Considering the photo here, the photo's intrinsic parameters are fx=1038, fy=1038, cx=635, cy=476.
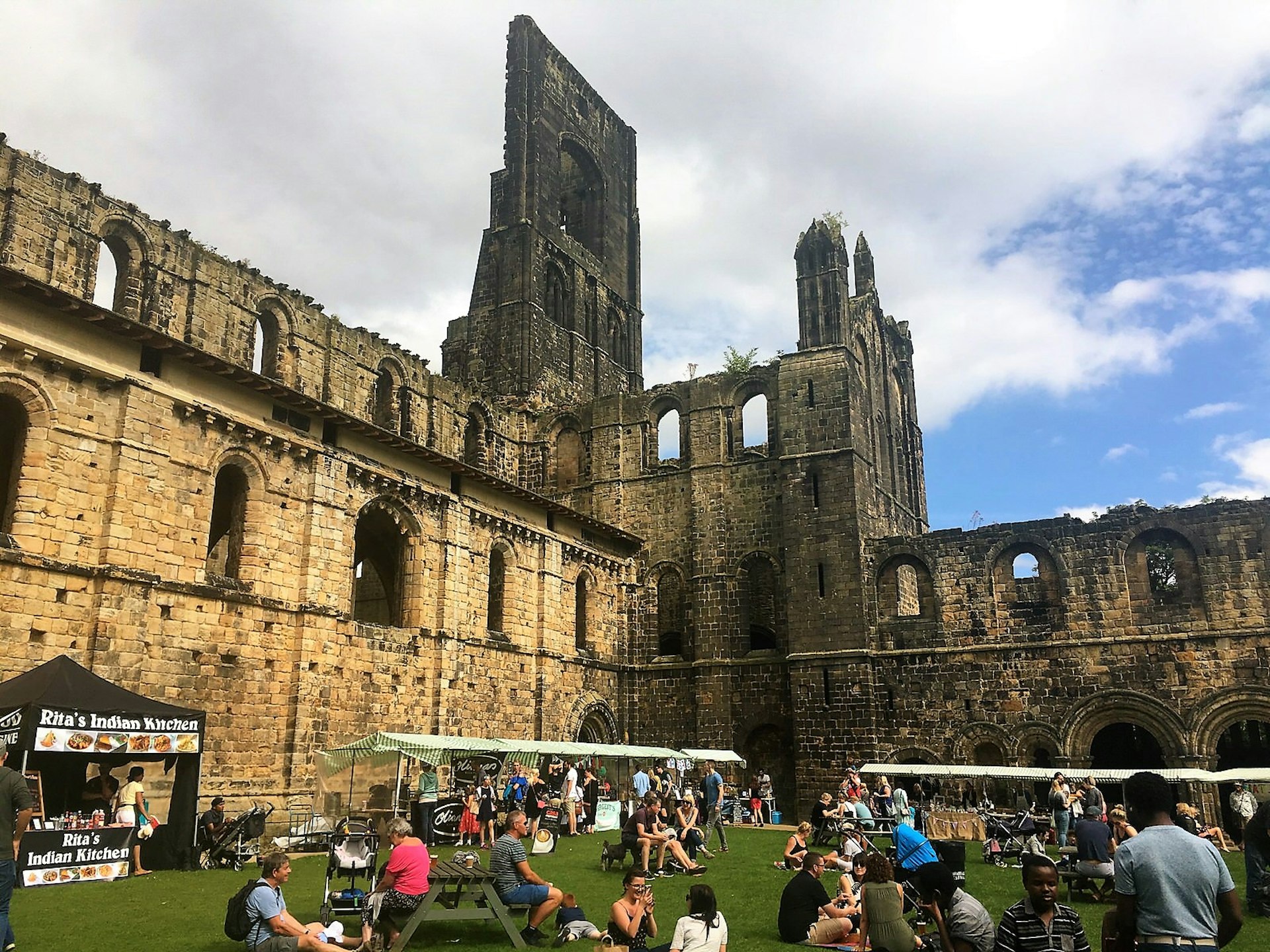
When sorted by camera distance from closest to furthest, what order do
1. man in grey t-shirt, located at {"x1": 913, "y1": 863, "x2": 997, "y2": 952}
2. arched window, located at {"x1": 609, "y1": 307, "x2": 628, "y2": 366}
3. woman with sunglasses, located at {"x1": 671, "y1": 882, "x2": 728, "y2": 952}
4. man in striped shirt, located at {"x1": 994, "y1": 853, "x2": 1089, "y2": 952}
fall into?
man in striped shirt, located at {"x1": 994, "y1": 853, "x2": 1089, "y2": 952}, man in grey t-shirt, located at {"x1": 913, "y1": 863, "x2": 997, "y2": 952}, woman with sunglasses, located at {"x1": 671, "y1": 882, "x2": 728, "y2": 952}, arched window, located at {"x1": 609, "y1": 307, "x2": 628, "y2": 366}

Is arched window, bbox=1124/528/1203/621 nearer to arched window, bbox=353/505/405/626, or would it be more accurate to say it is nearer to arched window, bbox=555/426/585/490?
arched window, bbox=555/426/585/490

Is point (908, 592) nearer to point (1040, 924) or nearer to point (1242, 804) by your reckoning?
point (1242, 804)

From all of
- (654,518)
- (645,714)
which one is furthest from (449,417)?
(645,714)

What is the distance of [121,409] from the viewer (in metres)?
18.2

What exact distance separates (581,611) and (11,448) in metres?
Answer: 16.8

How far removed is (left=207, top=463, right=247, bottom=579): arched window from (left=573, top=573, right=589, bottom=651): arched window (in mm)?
10390

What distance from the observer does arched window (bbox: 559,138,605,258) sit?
145 feet

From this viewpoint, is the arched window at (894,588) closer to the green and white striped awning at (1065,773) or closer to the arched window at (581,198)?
the green and white striped awning at (1065,773)

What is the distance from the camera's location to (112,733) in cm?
1422

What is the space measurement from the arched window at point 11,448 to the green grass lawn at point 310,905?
21.7 ft

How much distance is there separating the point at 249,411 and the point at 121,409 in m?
2.84

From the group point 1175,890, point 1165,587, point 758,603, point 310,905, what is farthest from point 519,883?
point 1165,587

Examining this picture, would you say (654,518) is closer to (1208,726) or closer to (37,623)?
(1208,726)

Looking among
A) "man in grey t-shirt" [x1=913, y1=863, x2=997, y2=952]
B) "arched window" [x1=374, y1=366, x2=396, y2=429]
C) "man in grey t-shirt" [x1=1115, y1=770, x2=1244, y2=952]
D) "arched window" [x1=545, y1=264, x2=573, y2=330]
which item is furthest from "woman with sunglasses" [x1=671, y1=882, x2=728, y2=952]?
"arched window" [x1=545, y1=264, x2=573, y2=330]
